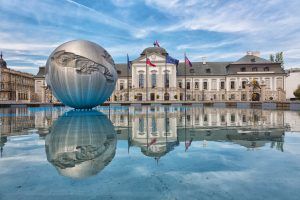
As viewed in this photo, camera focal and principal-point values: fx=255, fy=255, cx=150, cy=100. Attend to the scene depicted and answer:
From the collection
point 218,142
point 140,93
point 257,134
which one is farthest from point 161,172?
point 140,93

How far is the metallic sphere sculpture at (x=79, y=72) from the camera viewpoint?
17.6 m

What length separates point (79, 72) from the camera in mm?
17547

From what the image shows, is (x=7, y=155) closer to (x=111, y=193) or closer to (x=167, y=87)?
(x=111, y=193)

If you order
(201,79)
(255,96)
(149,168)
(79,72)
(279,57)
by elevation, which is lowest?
(149,168)

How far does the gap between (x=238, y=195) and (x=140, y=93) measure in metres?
63.2

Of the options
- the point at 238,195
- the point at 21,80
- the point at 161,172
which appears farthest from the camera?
the point at 21,80

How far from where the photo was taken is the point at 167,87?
68.2m

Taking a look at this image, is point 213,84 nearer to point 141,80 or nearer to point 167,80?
point 167,80

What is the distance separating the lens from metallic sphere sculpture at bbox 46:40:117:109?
17.6 m

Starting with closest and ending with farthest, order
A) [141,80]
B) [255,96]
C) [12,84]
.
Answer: [255,96] < [141,80] < [12,84]

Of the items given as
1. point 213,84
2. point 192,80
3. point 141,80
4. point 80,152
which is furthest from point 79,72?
point 213,84

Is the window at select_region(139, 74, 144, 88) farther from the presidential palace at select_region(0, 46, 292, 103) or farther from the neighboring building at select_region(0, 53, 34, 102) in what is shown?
the neighboring building at select_region(0, 53, 34, 102)

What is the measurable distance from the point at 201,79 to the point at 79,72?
60.8 metres

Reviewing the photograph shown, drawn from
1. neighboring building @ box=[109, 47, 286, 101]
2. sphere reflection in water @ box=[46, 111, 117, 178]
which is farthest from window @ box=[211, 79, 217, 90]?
sphere reflection in water @ box=[46, 111, 117, 178]
